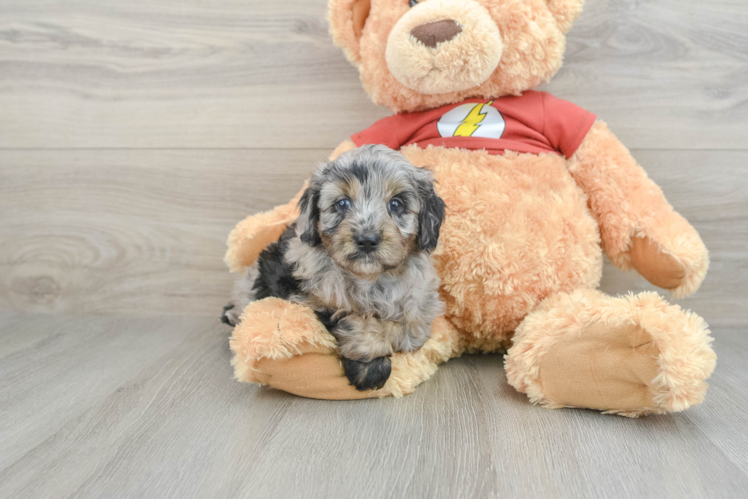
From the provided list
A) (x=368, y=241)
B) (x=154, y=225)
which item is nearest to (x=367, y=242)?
(x=368, y=241)

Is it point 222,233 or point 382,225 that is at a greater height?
point 382,225

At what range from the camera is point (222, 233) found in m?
2.06

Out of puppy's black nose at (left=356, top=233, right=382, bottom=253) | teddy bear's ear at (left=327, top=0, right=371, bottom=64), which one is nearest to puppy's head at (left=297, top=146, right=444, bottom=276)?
puppy's black nose at (left=356, top=233, right=382, bottom=253)

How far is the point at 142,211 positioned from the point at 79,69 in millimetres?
576

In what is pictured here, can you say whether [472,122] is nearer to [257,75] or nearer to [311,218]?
[311,218]

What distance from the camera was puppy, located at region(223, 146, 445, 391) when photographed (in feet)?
4.01

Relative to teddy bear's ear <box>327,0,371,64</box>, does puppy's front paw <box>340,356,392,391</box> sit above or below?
below

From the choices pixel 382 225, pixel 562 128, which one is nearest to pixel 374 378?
pixel 382 225

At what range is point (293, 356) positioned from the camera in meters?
1.28

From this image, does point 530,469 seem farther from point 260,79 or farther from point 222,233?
point 260,79

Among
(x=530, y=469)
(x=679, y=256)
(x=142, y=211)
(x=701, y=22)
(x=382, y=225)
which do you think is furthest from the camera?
(x=142, y=211)

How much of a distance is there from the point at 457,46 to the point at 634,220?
684mm

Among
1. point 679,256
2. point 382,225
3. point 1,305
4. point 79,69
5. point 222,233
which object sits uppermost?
point 79,69

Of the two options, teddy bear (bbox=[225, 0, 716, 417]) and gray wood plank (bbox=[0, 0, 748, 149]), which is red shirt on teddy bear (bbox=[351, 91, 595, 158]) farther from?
gray wood plank (bbox=[0, 0, 748, 149])
